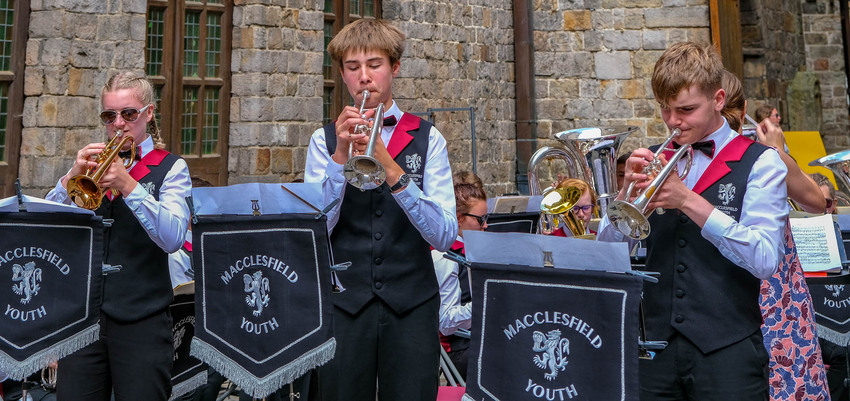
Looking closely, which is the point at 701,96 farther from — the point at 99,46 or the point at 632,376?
the point at 99,46

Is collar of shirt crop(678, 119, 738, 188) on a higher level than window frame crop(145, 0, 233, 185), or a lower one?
lower

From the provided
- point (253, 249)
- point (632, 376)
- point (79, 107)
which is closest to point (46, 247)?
point (253, 249)

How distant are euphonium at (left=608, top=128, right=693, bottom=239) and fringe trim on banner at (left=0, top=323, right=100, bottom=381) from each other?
1.95 meters

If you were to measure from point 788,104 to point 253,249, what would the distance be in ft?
49.1

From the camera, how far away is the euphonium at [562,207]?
189 inches

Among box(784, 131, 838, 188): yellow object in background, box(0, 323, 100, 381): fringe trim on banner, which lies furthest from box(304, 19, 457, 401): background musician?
box(784, 131, 838, 188): yellow object in background

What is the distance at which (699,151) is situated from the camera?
3203 mm

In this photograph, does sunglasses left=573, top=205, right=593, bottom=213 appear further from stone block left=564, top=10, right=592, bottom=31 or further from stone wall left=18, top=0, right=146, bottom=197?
stone block left=564, top=10, right=592, bottom=31

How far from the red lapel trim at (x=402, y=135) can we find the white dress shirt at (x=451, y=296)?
4.84 feet

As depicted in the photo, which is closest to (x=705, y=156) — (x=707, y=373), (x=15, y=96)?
(x=707, y=373)

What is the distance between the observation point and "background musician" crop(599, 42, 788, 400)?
2.90 meters

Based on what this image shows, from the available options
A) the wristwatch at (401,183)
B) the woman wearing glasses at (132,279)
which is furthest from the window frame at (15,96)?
the wristwatch at (401,183)

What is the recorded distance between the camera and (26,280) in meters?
3.58

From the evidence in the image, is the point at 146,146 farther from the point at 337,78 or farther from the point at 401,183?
the point at 337,78
